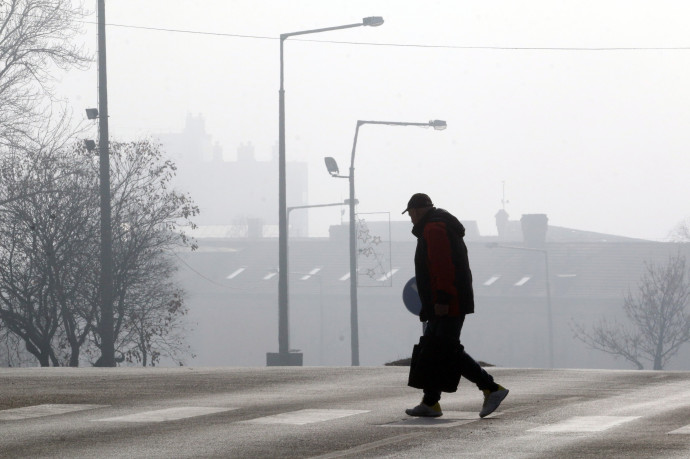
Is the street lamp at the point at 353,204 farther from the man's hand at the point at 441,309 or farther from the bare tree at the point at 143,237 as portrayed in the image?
the man's hand at the point at 441,309

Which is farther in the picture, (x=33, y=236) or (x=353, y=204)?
(x=353, y=204)

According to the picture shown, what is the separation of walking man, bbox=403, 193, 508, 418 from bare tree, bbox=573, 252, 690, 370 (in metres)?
56.2

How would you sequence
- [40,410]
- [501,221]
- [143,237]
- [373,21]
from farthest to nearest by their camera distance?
[501,221], [143,237], [373,21], [40,410]

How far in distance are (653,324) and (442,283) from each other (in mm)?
60522

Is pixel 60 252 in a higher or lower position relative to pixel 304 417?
higher

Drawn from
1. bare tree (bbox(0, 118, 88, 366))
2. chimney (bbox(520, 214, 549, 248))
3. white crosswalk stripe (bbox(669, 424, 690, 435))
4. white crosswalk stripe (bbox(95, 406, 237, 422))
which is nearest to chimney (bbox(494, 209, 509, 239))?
chimney (bbox(520, 214, 549, 248))

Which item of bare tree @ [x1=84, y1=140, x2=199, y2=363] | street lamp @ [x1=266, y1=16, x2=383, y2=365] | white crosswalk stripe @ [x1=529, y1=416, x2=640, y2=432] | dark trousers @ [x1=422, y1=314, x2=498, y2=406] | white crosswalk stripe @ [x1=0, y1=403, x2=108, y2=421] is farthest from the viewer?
bare tree @ [x1=84, y1=140, x2=199, y2=363]

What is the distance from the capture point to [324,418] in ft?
32.8

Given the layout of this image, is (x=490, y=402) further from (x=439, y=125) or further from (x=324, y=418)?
(x=439, y=125)

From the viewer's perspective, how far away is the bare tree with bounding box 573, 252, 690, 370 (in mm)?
67062

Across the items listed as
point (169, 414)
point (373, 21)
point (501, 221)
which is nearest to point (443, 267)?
point (169, 414)

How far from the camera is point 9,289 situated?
35.6m

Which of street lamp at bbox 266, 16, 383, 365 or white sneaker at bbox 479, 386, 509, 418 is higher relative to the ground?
street lamp at bbox 266, 16, 383, 365

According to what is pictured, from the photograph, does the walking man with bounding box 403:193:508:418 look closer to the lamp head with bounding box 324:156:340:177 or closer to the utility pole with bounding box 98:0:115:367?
the utility pole with bounding box 98:0:115:367
